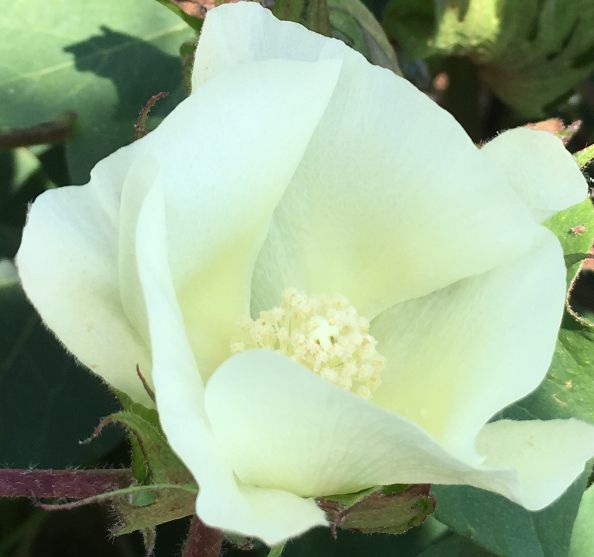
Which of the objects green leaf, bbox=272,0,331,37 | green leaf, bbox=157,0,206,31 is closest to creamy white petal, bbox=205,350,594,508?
green leaf, bbox=272,0,331,37

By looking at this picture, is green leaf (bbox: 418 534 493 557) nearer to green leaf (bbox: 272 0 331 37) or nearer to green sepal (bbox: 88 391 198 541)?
green sepal (bbox: 88 391 198 541)

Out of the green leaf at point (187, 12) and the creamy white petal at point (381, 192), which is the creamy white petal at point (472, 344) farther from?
the green leaf at point (187, 12)

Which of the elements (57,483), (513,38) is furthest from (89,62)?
(57,483)

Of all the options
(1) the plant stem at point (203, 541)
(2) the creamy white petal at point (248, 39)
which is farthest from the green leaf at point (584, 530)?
(2) the creamy white petal at point (248, 39)

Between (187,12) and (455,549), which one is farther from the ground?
(187,12)

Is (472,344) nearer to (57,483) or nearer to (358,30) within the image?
(57,483)

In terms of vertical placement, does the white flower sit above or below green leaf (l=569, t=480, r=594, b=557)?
above
